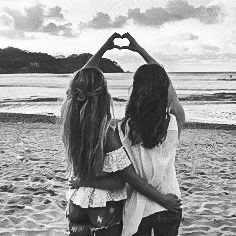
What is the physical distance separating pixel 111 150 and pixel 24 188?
431 cm

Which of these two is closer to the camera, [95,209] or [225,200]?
[95,209]

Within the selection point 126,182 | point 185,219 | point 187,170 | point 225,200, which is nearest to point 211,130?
point 187,170

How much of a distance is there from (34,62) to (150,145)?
5013cm

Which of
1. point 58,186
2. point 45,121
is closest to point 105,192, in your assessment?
point 58,186

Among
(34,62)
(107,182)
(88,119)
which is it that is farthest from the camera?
(34,62)

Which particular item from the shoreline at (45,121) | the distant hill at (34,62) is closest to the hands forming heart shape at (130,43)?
the shoreline at (45,121)

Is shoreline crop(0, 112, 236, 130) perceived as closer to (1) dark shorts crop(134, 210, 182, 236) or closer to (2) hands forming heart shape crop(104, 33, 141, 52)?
(2) hands forming heart shape crop(104, 33, 141, 52)

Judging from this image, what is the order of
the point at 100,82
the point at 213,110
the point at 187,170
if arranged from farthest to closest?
the point at 213,110, the point at 187,170, the point at 100,82

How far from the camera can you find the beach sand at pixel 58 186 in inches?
190

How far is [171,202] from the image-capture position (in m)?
2.26

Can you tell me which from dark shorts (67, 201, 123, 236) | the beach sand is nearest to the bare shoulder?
dark shorts (67, 201, 123, 236)

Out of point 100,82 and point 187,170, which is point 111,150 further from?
point 187,170

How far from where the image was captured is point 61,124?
2289mm

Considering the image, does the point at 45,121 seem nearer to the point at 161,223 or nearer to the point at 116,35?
the point at 116,35
